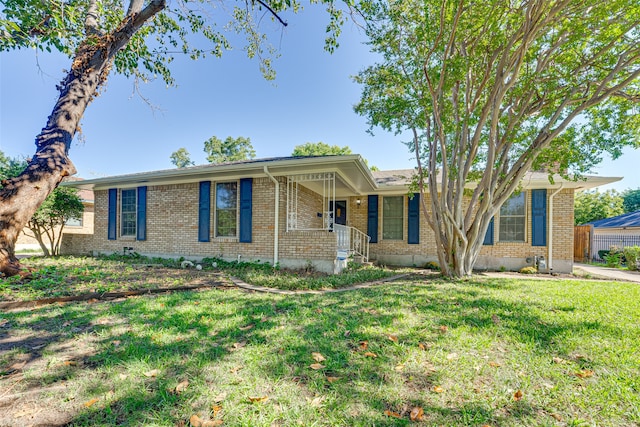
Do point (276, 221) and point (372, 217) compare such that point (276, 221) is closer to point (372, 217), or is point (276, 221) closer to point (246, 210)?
point (246, 210)

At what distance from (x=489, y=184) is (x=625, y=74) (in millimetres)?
3666

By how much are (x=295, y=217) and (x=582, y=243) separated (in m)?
16.3

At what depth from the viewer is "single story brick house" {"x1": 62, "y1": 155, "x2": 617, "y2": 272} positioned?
7832 mm

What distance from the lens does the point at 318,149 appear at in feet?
86.7

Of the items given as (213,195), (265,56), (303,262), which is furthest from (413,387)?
(265,56)

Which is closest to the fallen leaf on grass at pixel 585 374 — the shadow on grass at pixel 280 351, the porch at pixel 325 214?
the shadow on grass at pixel 280 351

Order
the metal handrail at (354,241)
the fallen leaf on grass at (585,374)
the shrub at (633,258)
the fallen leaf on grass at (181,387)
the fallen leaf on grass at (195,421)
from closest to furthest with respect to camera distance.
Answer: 1. the fallen leaf on grass at (195,421)
2. the fallen leaf on grass at (181,387)
3. the fallen leaf on grass at (585,374)
4. the metal handrail at (354,241)
5. the shrub at (633,258)

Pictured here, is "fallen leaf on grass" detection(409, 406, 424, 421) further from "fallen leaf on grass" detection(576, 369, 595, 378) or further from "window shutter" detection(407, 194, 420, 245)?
"window shutter" detection(407, 194, 420, 245)

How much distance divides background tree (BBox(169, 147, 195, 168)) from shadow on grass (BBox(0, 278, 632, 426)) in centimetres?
3654

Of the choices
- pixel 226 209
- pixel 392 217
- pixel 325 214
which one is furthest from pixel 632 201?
pixel 226 209

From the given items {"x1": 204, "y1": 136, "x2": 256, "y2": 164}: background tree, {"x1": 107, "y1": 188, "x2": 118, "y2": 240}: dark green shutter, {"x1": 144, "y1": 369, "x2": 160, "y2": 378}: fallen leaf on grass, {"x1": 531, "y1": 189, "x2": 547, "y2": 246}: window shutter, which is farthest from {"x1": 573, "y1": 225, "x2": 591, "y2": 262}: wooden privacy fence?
{"x1": 204, "y1": 136, "x2": 256, "y2": 164}: background tree

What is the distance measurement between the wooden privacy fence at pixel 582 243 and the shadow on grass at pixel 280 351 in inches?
587

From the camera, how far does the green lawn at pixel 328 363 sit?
1739 mm

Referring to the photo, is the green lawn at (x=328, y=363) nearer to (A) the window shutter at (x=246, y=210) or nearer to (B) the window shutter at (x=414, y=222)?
(A) the window shutter at (x=246, y=210)
